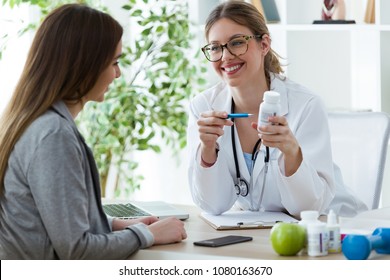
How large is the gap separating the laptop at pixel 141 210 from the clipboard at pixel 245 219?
88 mm

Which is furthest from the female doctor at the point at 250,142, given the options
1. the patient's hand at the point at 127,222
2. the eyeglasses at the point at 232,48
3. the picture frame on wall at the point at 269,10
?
the picture frame on wall at the point at 269,10

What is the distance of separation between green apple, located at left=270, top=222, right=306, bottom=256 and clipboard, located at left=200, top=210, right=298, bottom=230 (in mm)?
356

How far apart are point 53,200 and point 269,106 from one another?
634mm

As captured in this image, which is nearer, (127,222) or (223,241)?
(223,241)

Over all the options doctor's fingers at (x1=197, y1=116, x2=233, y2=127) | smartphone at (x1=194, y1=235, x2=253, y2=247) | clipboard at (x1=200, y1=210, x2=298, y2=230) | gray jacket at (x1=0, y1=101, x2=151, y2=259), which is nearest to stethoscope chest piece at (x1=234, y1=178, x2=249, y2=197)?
clipboard at (x1=200, y1=210, x2=298, y2=230)

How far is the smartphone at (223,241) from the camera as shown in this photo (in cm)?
188

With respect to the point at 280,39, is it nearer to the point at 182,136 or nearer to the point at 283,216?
the point at 182,136

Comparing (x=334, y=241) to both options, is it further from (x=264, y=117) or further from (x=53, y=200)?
(x=53, y=200)

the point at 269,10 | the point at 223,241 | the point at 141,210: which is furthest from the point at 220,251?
the point at 269,10

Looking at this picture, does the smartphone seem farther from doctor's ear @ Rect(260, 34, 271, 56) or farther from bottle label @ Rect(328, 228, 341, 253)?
doctor's ear @ Rect(260, 34, 271, 56)

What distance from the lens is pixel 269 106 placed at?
202 cm

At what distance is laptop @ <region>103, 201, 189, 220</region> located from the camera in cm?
231
